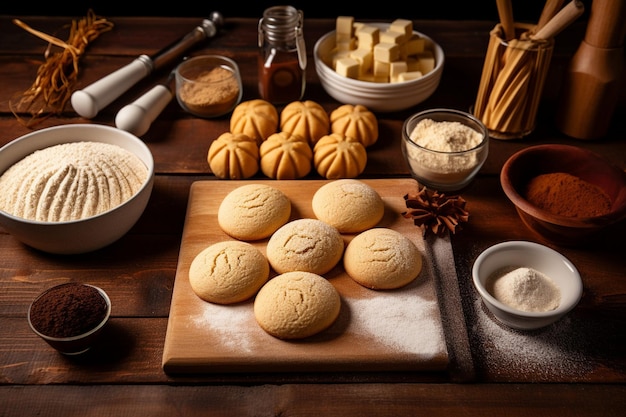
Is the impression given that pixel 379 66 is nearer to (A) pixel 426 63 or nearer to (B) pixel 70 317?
(A) pixel 426 63

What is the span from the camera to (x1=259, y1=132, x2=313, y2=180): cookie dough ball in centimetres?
150

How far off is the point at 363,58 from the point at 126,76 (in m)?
0.69

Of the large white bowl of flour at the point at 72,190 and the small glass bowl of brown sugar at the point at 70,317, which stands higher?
the large white bowl of flour at the point at 72,190

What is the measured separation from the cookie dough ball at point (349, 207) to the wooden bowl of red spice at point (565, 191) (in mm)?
287

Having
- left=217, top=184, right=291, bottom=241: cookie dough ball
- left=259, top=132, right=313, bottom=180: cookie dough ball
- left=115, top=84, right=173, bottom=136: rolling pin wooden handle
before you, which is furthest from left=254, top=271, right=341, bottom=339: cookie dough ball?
left=115, top=84, right=173, bottom=136: rolling pin wooden handle

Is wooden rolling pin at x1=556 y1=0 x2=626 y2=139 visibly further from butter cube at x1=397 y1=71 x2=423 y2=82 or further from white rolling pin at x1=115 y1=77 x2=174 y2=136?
white rolling pin at x1=115 y1=77 x2=174 y2=136

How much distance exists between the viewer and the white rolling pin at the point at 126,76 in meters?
1.69

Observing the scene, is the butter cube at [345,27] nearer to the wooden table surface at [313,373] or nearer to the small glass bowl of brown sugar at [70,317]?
the wooden table surface at [313,373]

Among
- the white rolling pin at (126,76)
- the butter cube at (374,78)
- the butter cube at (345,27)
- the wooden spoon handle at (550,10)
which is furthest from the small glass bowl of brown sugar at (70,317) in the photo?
the wooden spoon handle at (550,10)

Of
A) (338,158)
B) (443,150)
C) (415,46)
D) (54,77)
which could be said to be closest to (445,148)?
(443,150)

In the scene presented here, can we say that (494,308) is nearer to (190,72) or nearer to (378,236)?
(378,236)

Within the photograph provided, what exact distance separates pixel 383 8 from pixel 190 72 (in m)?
1.01

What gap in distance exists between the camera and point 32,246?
129 cm

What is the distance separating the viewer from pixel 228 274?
1180mm
